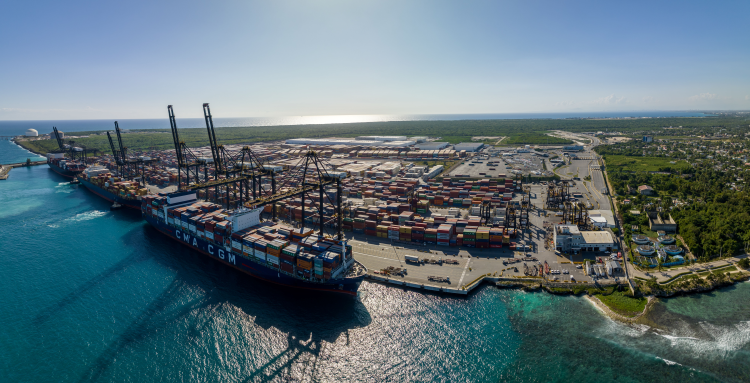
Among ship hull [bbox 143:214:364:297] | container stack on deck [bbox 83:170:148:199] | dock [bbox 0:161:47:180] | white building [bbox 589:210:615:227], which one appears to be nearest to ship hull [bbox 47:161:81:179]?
dock [bbox 0:161:47:180]

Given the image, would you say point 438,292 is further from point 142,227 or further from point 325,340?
point 142,227

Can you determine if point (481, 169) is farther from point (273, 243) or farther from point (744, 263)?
point (273, 243)

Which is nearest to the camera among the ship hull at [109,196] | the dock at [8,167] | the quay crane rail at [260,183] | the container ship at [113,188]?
the quay crane rail at [260,183]

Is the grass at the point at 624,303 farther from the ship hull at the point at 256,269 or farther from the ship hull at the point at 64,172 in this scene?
the ship hull at the point at 64,172

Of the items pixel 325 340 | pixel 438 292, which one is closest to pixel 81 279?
pixel 325 340

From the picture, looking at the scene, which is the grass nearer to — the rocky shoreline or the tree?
the rocky shoreline

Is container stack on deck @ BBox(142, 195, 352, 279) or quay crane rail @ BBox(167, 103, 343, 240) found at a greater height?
quay crane rail @ BBox(167, 103, 343, 240)

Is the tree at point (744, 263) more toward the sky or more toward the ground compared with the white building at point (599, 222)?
more toward the ground

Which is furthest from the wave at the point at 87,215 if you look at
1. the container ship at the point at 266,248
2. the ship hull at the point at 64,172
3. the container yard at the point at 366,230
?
the ship hull at the point at 64,172
